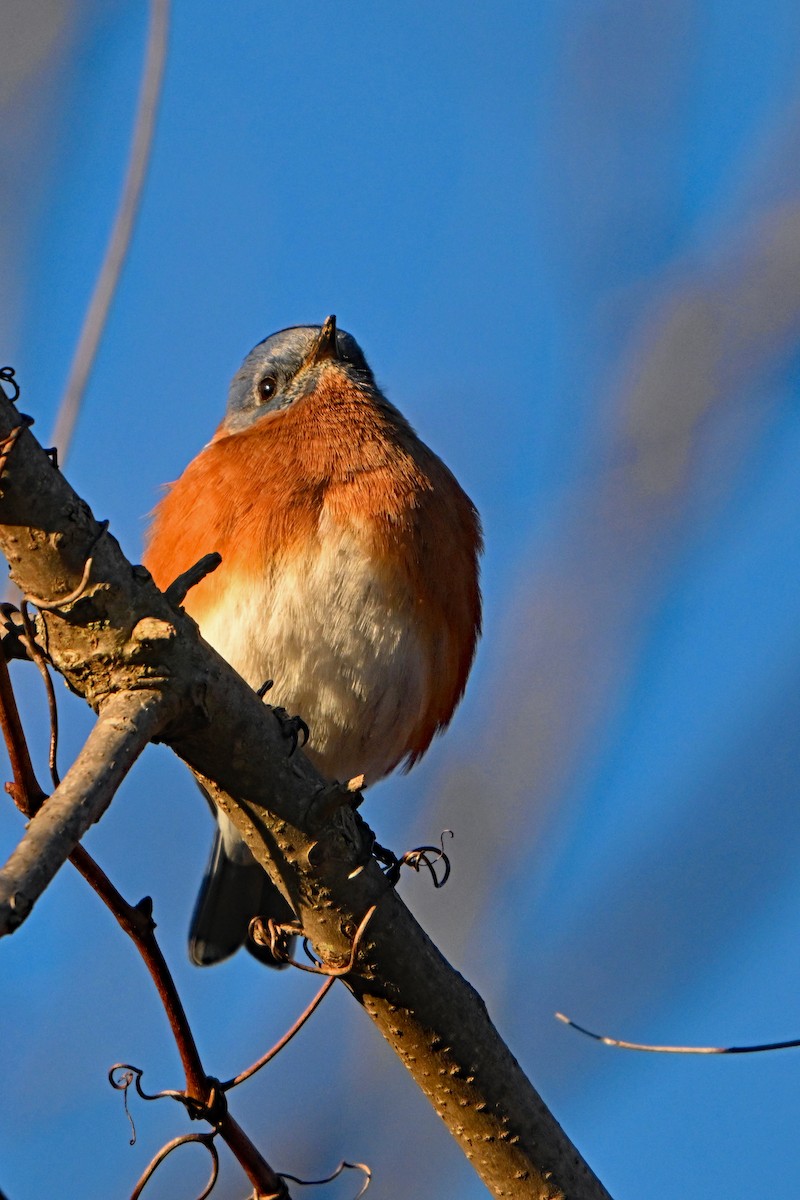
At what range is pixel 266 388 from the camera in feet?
17.2

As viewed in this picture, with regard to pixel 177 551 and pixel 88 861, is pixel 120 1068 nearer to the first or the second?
pixel 88 861

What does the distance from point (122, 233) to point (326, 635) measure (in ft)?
4.70

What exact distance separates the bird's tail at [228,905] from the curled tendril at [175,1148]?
6.59ft

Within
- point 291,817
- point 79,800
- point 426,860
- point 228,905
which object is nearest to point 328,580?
point 426,860

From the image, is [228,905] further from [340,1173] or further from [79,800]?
[79,800]

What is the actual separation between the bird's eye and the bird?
0.24 meters

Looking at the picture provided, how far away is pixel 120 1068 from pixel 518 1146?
0.85 metres

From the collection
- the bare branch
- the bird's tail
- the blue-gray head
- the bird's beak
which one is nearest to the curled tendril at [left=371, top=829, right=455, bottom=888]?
the bare branch

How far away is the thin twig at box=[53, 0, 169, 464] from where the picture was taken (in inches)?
113

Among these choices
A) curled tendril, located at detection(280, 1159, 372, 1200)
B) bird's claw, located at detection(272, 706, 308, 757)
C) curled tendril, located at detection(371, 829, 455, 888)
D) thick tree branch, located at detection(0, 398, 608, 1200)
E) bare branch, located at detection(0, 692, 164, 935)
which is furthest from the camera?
curled tendril, located at detection(371, 829, 455, 888)

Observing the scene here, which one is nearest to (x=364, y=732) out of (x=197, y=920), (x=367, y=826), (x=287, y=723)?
(x=367, y=826)

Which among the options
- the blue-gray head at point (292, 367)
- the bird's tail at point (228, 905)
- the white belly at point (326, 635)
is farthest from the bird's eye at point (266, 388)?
the bird's tail at point (228, 905)

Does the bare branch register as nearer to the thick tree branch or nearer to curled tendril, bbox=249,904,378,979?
the thick tree branch

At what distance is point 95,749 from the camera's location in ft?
6.82
